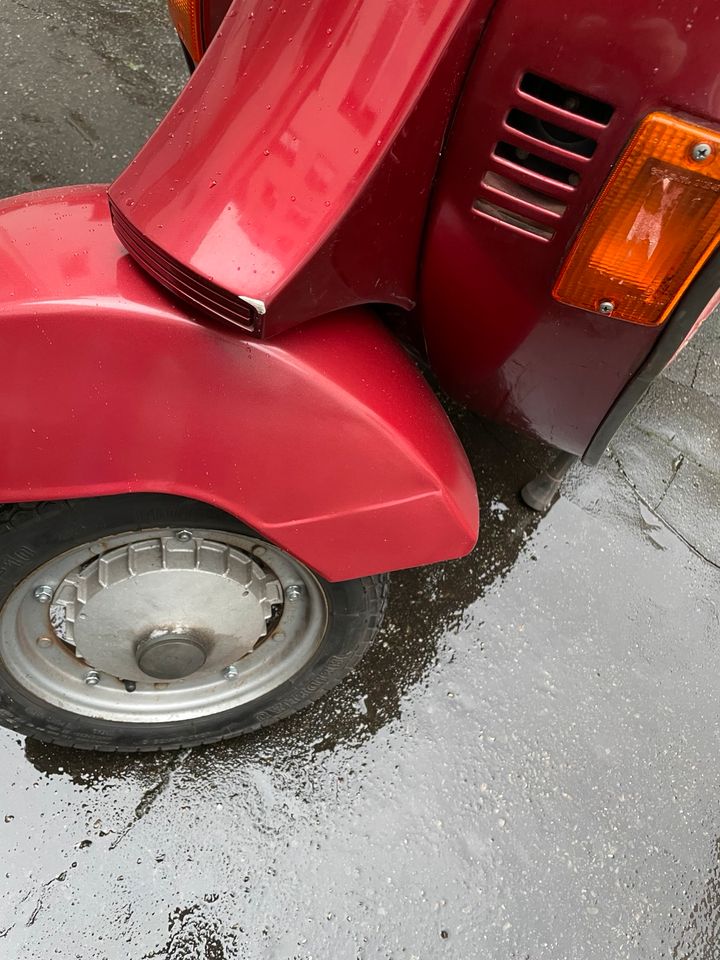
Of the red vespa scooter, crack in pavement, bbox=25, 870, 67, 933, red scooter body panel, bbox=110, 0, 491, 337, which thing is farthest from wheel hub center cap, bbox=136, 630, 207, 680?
red scooter body panel, bbox=110, 0, 491, 337

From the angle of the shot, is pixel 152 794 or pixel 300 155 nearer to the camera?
pixel 300 155

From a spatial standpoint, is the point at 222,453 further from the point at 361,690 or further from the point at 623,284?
the point at 361,690

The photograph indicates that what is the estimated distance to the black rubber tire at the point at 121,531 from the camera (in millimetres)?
1184

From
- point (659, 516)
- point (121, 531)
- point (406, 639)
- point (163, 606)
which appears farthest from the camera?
point (659, 516)

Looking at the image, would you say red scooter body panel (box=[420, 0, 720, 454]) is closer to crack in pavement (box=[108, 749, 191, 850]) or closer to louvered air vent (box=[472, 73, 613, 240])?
louvered air vent (box=[472, 73, 613, 240])

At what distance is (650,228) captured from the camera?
1.02 metres

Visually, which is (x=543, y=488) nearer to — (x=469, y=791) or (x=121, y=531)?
(x=469, y=791)

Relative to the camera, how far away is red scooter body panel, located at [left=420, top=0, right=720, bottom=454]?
0.91 meters

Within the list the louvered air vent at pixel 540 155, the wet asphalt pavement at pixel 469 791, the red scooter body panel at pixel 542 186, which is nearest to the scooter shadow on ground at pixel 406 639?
the wet asphalt pavement at pixel 469 791

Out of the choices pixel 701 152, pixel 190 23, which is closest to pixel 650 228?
pixel 701 152

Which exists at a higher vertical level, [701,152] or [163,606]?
[701,152]

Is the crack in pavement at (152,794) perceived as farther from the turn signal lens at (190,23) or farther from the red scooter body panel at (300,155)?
the turn signal lens at (190,23)

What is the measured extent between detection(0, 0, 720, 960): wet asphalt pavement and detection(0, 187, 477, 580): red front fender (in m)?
0.79

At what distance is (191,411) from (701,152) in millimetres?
761
